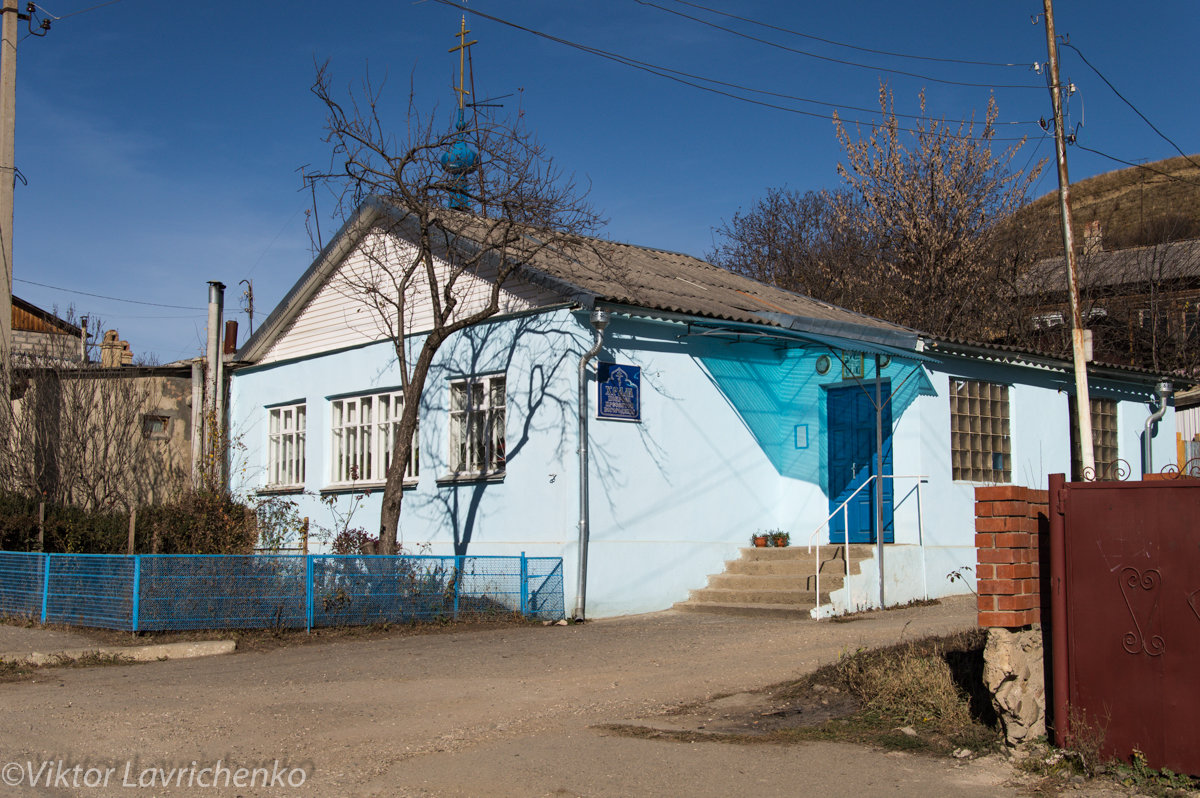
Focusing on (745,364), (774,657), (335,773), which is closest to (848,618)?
(774,657)

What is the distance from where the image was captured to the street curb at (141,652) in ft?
32.0

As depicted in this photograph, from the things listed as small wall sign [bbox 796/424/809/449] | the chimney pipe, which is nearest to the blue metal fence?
small wall sign [bbox 796/424/809/449]

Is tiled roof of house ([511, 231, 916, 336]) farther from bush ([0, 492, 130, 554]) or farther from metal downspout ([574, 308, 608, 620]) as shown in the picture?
bush ([0, 492, 130, 554])

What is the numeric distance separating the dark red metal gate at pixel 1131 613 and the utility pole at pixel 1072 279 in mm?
9372

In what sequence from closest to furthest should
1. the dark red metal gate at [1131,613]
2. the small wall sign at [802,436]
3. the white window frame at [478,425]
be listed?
the dark red metal gate at [1131,613]
the white window frame at [478,425]
the small wall sign at [802,436]

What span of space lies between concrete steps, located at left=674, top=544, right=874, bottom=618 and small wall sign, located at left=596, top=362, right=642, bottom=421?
2449 mm

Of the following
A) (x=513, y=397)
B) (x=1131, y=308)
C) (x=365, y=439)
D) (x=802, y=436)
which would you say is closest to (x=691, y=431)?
(x=802, y=436)

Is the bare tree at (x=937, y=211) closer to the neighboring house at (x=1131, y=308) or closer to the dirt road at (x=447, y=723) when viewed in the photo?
the neighboring house at (x=1131, y=308)

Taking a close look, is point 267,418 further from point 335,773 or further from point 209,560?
point 335,773

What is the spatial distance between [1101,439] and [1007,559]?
1243 centimetres

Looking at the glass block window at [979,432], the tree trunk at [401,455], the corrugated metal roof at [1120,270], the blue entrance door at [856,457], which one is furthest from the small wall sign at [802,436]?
the corrugated metal roof at [1120,270]

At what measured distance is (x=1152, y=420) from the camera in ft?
57.2

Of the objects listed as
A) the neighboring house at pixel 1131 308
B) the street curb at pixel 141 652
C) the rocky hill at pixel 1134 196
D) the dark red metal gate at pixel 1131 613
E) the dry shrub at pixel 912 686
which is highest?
the rocky hill at pixel 1134 196

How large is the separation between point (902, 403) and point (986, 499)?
836 centimetres
